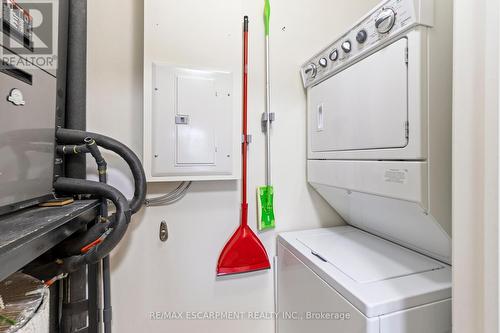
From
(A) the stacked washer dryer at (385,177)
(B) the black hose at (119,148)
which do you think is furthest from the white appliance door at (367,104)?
(B) the black hose at (119,148)

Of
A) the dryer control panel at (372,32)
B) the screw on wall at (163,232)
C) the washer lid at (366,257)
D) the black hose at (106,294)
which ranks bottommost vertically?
the black hose at (106,294)

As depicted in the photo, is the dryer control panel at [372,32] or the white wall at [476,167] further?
the dryer control panel at [372,32]

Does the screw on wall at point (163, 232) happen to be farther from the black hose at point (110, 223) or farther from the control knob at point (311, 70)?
the control knob at point (311, 70)

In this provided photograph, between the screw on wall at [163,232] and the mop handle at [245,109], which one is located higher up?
the mop handle at [245,109]

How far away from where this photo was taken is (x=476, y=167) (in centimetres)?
51

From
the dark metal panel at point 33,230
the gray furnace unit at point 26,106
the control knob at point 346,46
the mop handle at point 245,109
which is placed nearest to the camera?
the dark metal panel at point 33,230

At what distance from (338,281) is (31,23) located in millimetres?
1503

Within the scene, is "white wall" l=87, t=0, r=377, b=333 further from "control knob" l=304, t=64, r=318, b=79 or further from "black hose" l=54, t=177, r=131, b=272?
"black hose" l=54, t=177, r=131, b=272

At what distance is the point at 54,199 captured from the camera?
0.92 metres

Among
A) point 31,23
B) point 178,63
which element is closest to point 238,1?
point 178,63

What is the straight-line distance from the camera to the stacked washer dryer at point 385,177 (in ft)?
2.63

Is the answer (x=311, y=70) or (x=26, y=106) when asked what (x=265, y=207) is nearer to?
(x=311, y=70)

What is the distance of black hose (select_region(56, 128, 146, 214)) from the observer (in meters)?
0.98

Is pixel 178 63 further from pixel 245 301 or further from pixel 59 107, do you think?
pixel 245 301
